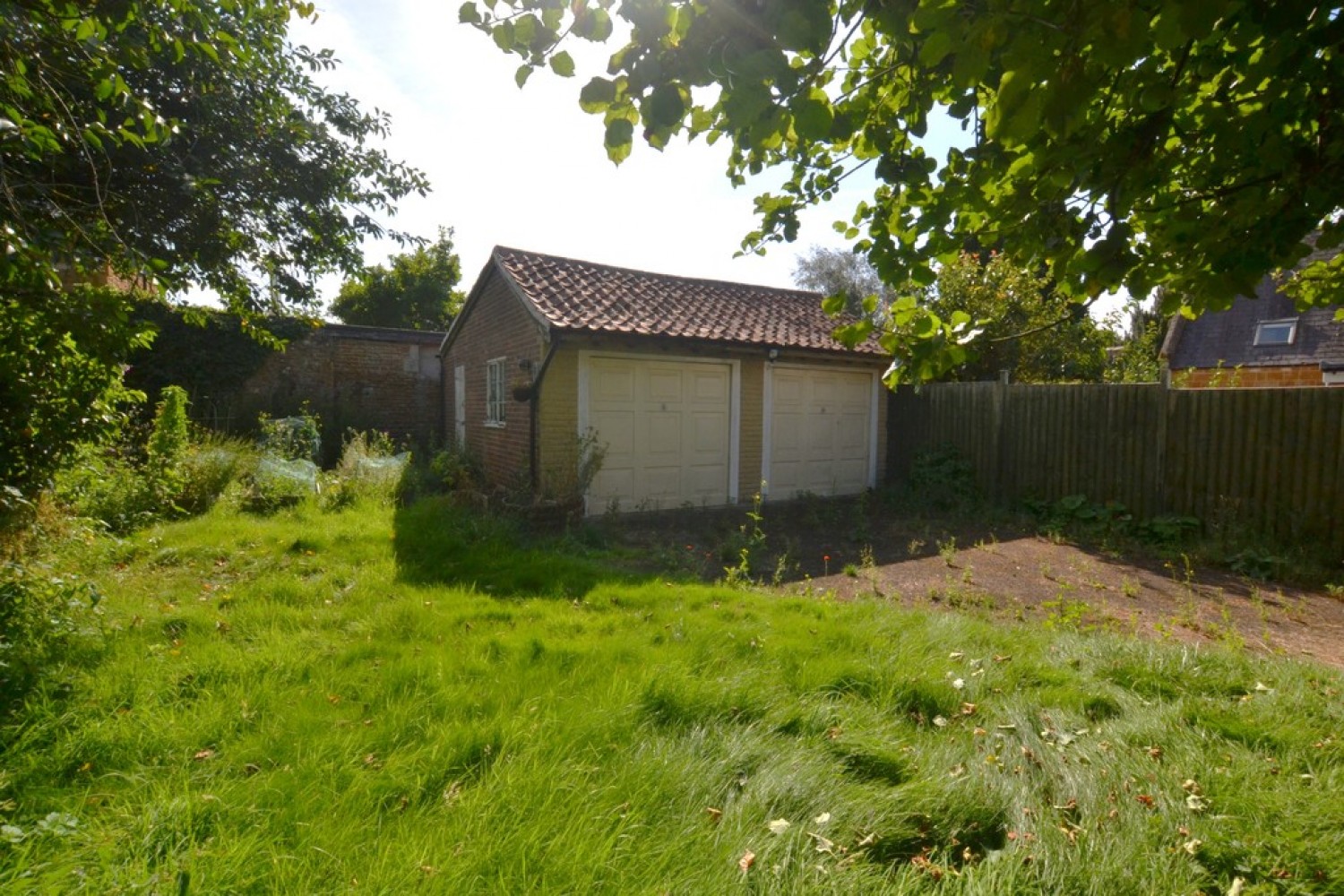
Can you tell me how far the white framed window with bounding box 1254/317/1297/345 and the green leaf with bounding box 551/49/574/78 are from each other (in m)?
24.3

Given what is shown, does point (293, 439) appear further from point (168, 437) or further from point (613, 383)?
point (613, 383)

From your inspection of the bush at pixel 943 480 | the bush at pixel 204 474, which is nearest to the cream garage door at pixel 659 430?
the bush at pixel 943 480

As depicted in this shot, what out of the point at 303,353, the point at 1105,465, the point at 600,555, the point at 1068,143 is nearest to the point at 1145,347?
the point at 1105,465

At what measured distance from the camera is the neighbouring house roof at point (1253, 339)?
17094 mm

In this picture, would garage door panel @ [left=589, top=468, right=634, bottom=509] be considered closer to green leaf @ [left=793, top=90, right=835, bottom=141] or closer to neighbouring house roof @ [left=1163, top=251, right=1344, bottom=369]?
green leaf @ [left=793, top=90, right=835, bottom=141]

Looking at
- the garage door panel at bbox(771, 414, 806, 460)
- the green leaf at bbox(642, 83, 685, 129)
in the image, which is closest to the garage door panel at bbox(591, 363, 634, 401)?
the garage door panel at bbox(771, 414, 806, 460)

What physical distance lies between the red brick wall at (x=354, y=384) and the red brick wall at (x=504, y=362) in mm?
2038

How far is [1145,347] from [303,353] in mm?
18782

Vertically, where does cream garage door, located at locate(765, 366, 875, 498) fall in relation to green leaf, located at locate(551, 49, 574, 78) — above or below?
below

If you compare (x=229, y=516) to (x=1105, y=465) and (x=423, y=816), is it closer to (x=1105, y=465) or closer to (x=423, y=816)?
(x=423, y=816)

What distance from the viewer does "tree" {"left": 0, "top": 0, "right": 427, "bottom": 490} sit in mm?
3385

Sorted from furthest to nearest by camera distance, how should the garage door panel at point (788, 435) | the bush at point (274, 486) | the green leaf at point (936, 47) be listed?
the garage door panel at point (788, 435), the bush at point (274, 486), the green leaf at point (936, 47)

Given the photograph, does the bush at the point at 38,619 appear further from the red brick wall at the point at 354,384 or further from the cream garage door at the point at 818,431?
the red brick wall at the point at 354,384

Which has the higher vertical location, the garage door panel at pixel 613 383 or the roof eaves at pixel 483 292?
the roof eaves at pixel 483 292
